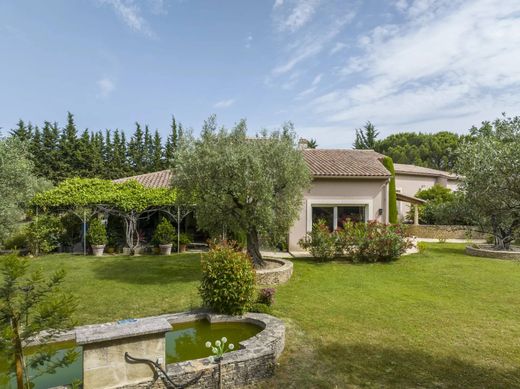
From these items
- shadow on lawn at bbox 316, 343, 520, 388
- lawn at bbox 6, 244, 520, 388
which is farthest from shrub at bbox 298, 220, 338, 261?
shadow on lawn at bbox 316, 343, 520, 388

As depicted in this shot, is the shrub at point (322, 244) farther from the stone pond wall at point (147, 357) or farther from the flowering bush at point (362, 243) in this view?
the stone pond wall at point (147, 357)

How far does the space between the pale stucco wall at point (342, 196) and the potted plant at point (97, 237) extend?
1188cm

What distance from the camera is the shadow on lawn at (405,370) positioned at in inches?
245

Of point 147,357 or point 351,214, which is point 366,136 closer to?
point 351,214

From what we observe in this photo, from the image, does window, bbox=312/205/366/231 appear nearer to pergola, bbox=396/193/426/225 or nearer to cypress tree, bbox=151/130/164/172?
pergola, bbox=396/193/426/225

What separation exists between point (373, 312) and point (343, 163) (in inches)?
574

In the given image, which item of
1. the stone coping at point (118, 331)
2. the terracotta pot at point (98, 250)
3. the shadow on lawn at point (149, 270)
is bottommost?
the shadow on lawn at point (149, 270)

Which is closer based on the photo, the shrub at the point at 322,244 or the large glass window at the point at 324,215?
the shrub at the point at 322,244

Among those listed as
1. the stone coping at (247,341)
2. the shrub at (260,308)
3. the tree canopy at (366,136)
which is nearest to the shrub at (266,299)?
the shrub at (260,308)

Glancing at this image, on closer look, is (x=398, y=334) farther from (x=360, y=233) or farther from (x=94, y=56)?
(x=94, y=56)

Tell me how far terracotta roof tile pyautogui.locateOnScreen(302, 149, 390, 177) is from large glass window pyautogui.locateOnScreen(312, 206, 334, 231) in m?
2.35

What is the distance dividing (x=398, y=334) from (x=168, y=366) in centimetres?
591

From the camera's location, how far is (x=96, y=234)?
65.4 feet

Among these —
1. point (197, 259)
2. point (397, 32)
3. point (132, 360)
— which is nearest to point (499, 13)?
point (397, 32)
